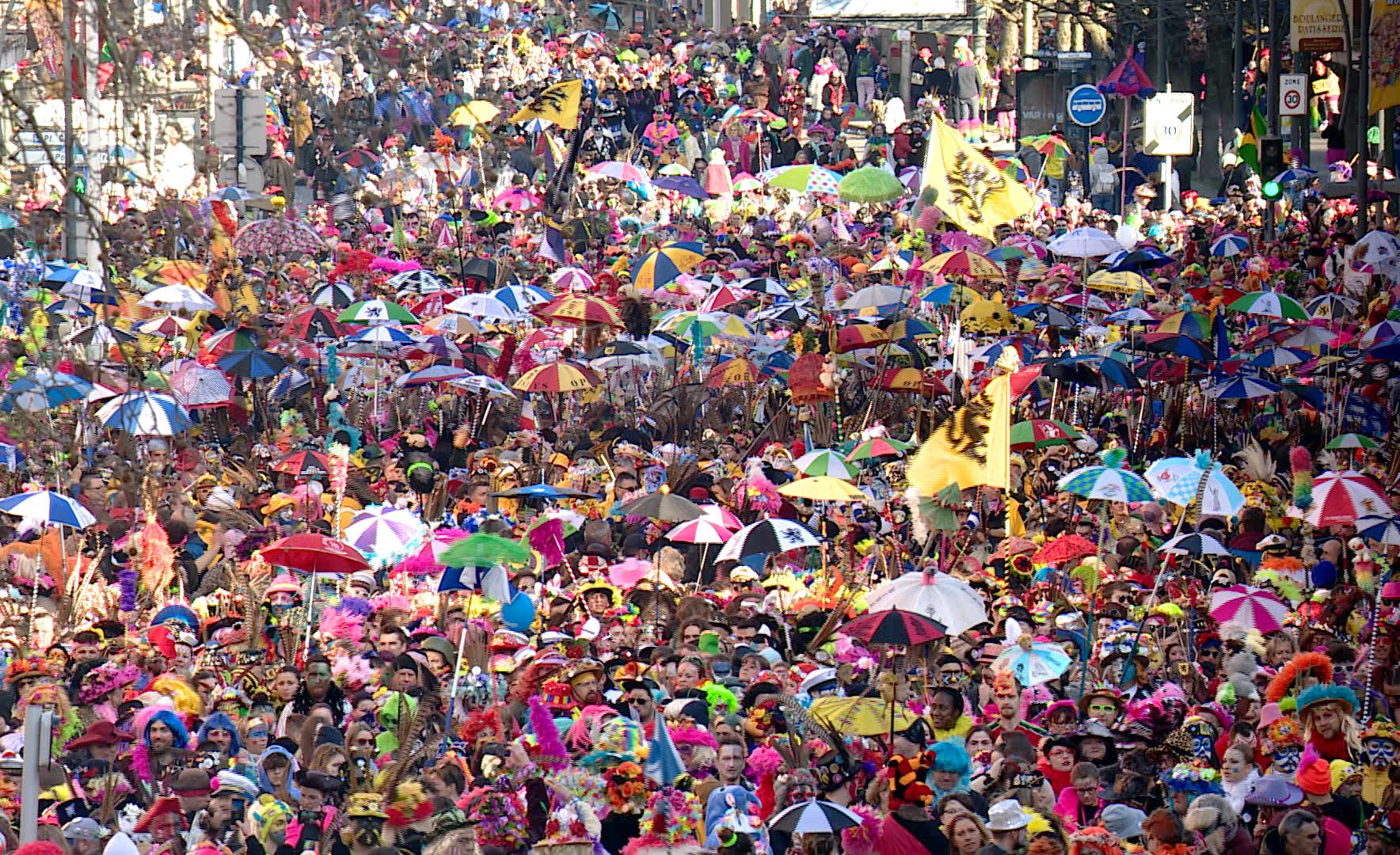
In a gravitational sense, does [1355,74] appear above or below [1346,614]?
above

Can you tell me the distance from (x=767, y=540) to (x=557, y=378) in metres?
6.07

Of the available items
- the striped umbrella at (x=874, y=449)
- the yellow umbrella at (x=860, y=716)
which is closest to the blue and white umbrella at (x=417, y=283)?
the striped umbrella at (x=874, y=449)

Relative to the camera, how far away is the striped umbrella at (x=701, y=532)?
17.3 m

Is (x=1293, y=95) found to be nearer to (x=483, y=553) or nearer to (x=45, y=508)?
(x=45, y=508)

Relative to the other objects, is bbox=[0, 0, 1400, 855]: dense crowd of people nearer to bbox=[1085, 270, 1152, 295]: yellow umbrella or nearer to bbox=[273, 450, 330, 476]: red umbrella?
bbox=[273, 450, 330, 476]: red umbrella

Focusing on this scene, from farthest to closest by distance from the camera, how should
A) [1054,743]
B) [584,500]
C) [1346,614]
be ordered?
[584,500], [1346,614], [1054,743]

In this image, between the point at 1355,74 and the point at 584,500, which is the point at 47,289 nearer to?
the point at 584,500

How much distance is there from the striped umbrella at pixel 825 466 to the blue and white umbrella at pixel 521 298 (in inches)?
271

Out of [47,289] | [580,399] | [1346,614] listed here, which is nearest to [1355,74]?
[580,399]

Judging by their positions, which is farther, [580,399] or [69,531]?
[580,399]

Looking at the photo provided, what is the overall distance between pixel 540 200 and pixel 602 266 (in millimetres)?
3206

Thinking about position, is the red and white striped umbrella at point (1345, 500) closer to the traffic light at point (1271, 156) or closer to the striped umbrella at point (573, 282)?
the striped umbrella at point (573, 282)

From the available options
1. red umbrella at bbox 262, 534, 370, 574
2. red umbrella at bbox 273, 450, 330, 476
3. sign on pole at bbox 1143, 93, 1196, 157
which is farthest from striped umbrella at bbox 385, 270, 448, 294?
sign on pole at bbox 1143, 93, 1196, 157

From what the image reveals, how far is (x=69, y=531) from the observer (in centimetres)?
1802
